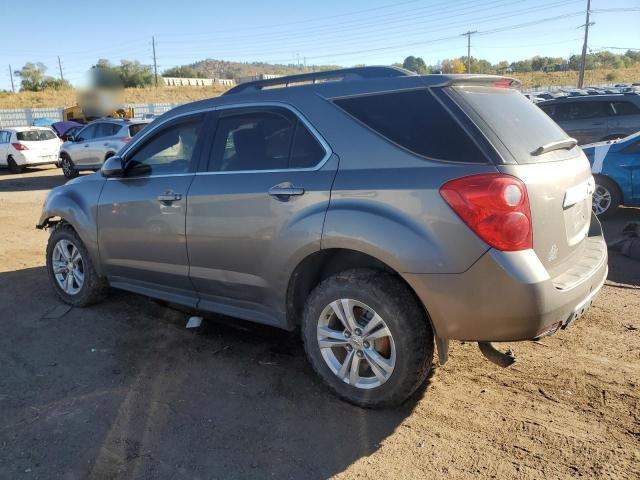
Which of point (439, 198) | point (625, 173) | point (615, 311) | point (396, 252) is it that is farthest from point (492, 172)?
point (625, 173)

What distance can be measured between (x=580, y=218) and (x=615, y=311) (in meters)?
1.75

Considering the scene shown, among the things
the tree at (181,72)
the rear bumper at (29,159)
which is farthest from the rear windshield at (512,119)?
the tree at (181,72)

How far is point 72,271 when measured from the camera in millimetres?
5008

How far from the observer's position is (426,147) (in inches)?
112

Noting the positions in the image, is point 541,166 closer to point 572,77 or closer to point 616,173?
point 616,173

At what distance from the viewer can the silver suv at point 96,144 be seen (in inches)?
591

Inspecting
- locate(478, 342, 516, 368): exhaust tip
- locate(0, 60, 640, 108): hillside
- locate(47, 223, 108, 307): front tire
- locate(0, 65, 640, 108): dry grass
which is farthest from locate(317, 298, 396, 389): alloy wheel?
locate(0, 65, 640, 108): dry grass

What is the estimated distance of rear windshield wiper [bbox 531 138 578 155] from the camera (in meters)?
2.89

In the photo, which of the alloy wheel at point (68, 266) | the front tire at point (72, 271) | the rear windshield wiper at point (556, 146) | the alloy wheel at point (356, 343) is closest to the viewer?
the rear windshield wiper at point (556, 146)

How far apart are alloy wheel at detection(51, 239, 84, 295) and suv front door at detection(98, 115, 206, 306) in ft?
1.76

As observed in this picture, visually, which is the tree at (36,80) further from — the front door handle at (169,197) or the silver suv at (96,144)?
the front door handle at (169,197)

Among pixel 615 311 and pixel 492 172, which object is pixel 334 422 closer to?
pixel 492 172

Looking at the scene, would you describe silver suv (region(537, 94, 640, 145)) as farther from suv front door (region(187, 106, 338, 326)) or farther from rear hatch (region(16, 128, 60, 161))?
rear hatch (region(16, 128, 60, 161))

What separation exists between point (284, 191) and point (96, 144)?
14.0 m
